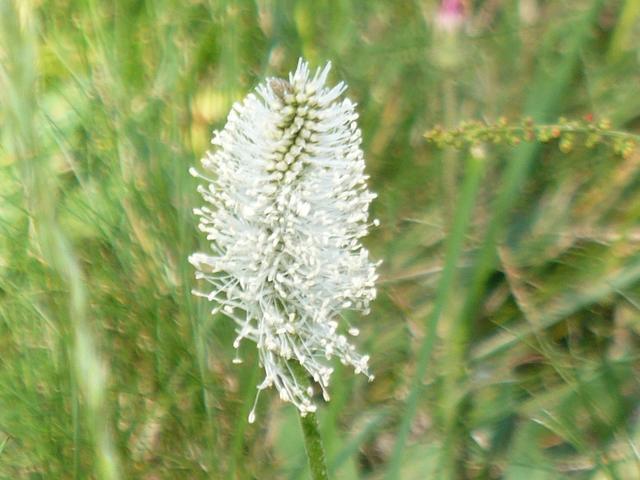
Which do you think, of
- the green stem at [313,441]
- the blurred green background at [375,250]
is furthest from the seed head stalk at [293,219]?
the blurred green background at [375,250]

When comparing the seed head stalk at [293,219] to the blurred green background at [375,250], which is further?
the blurred green background at [375,250]

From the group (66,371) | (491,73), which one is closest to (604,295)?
(491,73)

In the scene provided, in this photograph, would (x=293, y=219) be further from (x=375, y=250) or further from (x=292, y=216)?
(x=375, y=250)

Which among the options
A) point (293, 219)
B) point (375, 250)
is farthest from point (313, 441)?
point (375, 250)

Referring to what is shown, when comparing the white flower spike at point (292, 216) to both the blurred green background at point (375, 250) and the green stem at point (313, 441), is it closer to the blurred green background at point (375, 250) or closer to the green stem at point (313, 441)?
the green stem at point (313, 441)

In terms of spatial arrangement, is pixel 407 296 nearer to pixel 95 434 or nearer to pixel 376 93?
pixel 376 93

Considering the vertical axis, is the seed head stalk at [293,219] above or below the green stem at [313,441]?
above
